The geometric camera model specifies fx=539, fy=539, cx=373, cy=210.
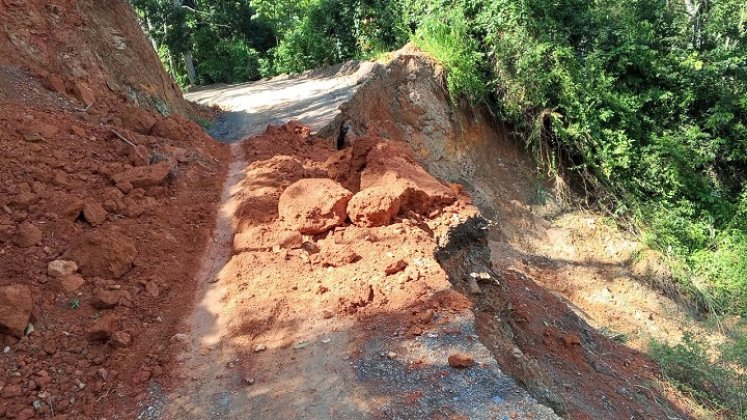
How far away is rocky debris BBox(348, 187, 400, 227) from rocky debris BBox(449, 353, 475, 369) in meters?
1.58

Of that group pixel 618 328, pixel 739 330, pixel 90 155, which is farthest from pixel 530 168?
pixel 90 155

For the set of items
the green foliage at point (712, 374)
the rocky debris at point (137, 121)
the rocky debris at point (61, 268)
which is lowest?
the green foliage at point (712, 374)

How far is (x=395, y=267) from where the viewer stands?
4.06 meters

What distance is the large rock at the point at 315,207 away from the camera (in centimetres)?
467

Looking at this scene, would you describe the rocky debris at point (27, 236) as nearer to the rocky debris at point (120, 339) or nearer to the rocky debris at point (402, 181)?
the rocky debris at point (120, 339)

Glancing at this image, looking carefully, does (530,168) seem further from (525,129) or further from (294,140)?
(294,140)

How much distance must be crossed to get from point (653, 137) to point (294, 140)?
6.81 m

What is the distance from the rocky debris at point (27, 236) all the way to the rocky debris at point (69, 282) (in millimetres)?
406

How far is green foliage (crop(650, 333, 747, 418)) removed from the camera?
5.94 m

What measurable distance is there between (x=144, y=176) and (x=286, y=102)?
15.7ft

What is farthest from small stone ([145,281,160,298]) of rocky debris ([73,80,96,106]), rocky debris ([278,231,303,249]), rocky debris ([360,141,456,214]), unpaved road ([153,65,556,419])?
rocky debris ([73,80,96,106])

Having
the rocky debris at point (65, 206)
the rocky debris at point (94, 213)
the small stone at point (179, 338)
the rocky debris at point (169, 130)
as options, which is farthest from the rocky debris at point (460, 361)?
the rocky debris at point (169, 130)

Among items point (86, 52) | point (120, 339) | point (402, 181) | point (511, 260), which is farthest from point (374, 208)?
point (511, 260)

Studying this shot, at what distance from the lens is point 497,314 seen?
15.3 ft
